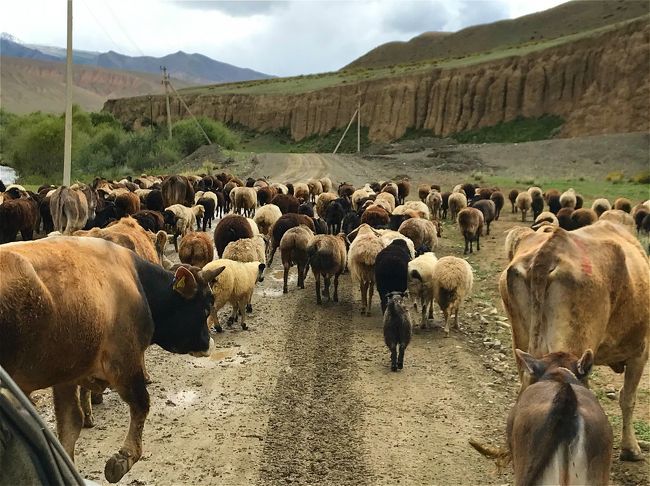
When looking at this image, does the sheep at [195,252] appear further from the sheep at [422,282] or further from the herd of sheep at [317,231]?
the sheep at [422,282]

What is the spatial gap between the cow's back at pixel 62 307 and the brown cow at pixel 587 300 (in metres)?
3.26

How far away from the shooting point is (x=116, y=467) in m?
4.64

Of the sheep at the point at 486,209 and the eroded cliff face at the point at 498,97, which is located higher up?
the eroded cliff face at the point at 498,97

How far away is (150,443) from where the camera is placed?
6.46 m

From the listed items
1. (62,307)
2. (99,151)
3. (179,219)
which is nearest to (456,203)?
(179,219)

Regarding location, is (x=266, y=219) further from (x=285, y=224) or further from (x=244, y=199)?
(x=244, y=199)

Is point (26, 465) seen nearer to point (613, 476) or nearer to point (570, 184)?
point (613, 476)

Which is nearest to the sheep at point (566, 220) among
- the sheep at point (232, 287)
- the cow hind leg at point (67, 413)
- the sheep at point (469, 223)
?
the sheep at point (469, 223)

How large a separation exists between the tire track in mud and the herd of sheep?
1.08 meters

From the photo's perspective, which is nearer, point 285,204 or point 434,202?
point 285,204

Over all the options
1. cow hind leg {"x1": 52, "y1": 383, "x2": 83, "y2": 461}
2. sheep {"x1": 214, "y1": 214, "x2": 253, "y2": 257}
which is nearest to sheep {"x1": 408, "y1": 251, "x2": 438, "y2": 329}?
sheep {"x1": 214, "y1": 214, "x2": 253, "y2": 257}

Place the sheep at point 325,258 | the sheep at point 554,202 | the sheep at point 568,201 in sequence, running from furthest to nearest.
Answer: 1. the sheep at point 554,202
2. the sheep at point 568,201
3. the sheep at point 325,258

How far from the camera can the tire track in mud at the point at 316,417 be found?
605 centimetres

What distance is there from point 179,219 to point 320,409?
38.6ft
